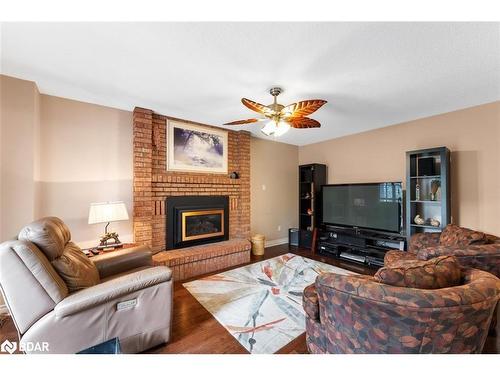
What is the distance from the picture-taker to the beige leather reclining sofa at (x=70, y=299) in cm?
124

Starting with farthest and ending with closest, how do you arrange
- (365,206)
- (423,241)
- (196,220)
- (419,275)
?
1. (365,206)
2. (196,220)
3. (423,241)
4. (419,275)

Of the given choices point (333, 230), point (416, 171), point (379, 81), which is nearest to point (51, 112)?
point (379, 81)

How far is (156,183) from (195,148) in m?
0.86

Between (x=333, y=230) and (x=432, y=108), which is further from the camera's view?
(x=333, y=230)

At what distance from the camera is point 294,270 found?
3.15 metres

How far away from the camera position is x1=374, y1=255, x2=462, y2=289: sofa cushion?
1.09 m

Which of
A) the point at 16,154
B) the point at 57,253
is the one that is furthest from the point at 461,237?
the point at 16,154

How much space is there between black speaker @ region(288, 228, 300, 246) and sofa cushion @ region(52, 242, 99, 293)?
3622mm

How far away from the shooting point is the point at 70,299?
129 centimetres

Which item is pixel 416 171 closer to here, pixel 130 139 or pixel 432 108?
pixel 432 108

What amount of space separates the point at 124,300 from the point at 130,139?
2.30m

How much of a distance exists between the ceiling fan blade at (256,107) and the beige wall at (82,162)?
1970 mm

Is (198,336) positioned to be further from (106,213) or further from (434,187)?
(434,187)
